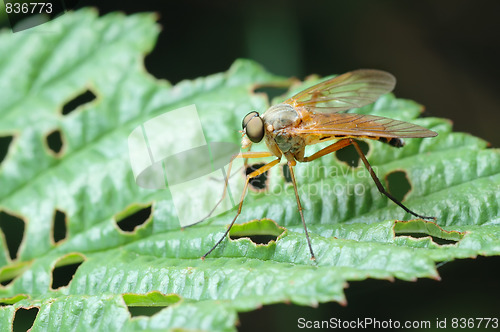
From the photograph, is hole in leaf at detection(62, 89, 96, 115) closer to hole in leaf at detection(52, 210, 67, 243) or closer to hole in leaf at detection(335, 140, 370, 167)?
hole in leaf at detection(52, 210, 67, 243)

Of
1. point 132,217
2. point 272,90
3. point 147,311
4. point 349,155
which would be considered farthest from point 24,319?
point 272,90

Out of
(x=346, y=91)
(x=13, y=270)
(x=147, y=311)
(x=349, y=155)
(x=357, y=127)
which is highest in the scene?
(x=346, y=91)

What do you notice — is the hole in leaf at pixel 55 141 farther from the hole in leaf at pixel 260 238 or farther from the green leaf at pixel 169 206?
the hole in leaf at pixel 260 238

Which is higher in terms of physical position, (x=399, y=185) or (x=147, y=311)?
(x=399, y=185)

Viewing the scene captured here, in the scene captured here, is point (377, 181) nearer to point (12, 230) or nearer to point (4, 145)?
point (12, 230)

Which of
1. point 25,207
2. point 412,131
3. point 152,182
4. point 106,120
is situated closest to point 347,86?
point 412,131

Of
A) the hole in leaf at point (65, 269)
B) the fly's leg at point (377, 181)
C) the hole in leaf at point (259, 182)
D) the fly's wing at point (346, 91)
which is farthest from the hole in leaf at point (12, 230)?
Result: the fly's leg at point (377, 181)

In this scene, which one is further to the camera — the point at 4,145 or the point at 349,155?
the point at 4,145
